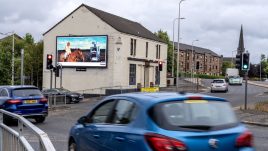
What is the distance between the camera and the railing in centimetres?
497

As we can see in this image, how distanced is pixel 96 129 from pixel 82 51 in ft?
150

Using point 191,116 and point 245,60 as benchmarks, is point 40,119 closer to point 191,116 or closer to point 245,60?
point 245,60

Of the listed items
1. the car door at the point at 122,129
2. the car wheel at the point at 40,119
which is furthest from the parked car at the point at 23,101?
the car door at the point at 122,129

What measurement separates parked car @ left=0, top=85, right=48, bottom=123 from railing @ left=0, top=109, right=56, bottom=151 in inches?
414

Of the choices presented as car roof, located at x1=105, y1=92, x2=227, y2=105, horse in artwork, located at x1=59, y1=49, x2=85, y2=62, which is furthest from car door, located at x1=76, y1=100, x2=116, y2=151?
horse in artwork, located at x1=59, y1=49, x2=85, y2=62

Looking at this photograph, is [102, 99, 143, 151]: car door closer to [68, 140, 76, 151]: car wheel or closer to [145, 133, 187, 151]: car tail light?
[145, 133, 187, 151]: car tail light

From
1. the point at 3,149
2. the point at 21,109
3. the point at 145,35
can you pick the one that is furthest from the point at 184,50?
the point at 3,149

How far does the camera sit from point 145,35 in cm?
6153

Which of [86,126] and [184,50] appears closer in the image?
[86,126]

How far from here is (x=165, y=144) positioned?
6.07 metres

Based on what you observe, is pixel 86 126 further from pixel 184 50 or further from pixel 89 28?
pixel 184 50

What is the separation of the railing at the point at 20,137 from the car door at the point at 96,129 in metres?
0.91

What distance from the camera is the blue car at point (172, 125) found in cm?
620

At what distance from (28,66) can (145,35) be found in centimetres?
1689
